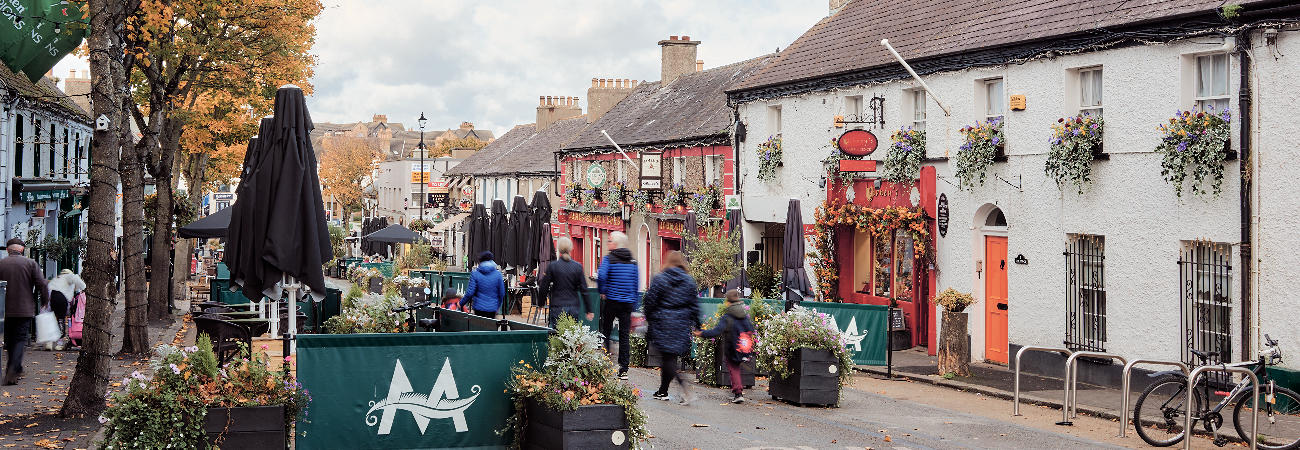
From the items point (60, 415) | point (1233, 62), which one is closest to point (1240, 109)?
point (1233, 62)

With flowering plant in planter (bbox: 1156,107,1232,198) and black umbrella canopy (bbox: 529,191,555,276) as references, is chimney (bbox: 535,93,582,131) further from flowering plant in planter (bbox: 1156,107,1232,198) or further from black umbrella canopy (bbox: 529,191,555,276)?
flowering plant in planter (bbox: 1156,107,1232,198)

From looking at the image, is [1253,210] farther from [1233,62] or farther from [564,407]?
[564,407]

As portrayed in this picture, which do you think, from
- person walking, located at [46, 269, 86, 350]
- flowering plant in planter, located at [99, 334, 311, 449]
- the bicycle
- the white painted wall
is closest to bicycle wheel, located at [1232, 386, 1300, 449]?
the bicycle

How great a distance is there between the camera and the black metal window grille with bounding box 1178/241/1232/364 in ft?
51.0

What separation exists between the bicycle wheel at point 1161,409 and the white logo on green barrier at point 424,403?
6.81 m

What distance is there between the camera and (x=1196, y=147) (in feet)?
50.6

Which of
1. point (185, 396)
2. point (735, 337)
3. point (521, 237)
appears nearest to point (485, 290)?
point (735, 337)

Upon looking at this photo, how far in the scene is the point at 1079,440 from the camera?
12.1 m

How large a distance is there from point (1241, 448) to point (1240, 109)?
509 centimetres

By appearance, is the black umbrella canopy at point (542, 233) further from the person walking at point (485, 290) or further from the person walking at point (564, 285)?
the person walking at point (564, 285)

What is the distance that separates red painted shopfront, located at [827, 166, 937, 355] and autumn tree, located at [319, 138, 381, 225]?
79.8 metres

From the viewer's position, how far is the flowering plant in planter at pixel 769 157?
27234 mm

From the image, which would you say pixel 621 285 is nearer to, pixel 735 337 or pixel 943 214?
pixel 735 337

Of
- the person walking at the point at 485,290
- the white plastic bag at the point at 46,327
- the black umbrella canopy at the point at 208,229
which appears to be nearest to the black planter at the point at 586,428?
the person walking at the point at 485,290
